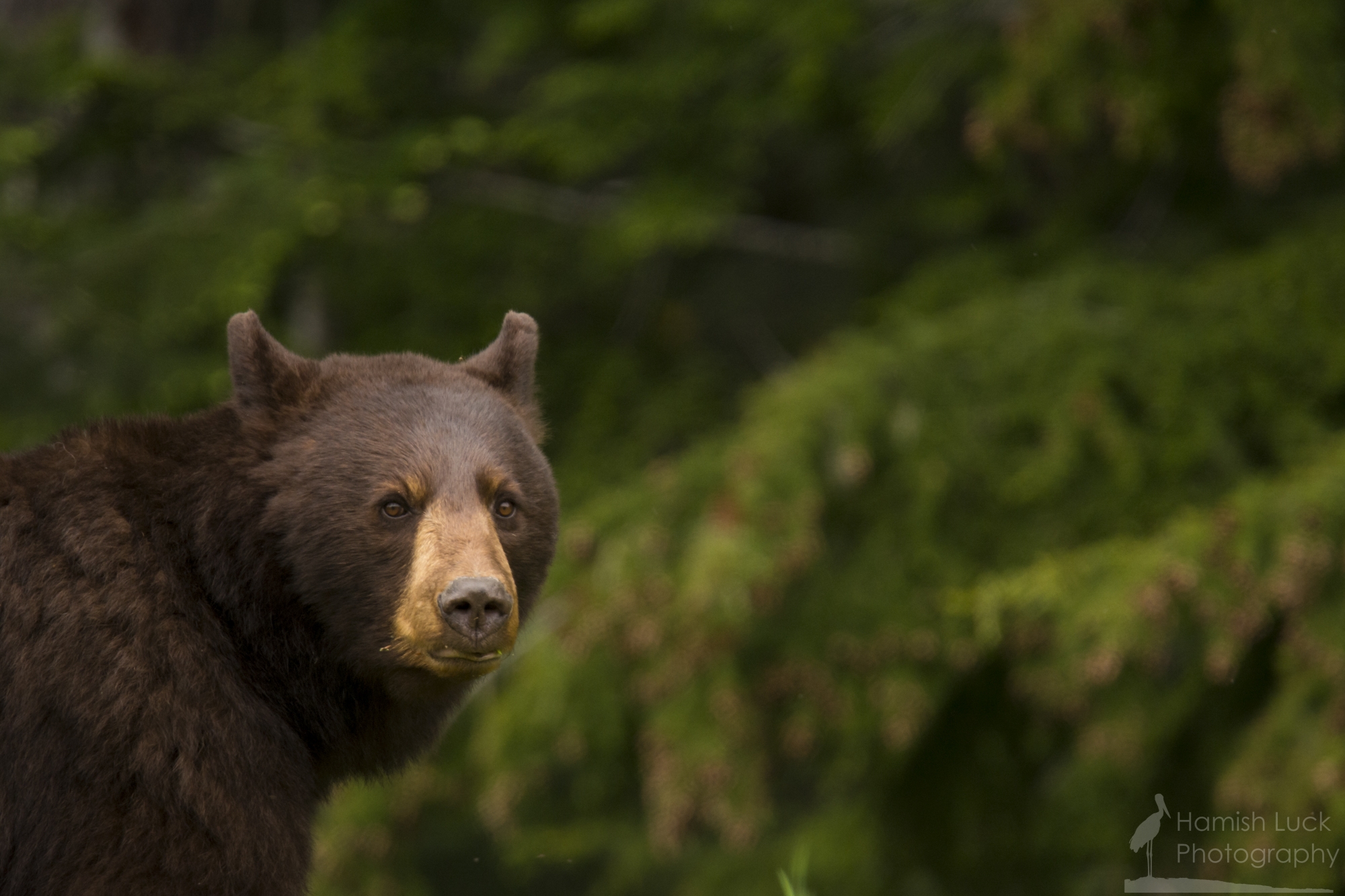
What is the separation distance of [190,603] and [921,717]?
3552mm

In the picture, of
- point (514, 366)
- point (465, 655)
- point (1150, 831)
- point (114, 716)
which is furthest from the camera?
point (1150, 831)

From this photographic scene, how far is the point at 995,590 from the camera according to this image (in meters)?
5.27

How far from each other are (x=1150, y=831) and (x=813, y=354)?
2.51 meters

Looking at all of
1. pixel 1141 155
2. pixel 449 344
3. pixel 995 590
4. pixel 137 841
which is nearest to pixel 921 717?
pixel 995 590

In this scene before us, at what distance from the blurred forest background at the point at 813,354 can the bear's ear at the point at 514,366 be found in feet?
5.60

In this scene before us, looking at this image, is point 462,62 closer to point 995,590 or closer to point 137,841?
point 995,590

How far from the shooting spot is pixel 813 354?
6.93m

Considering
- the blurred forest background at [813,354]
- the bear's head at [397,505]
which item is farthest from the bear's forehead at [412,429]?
the blurred forest background at [813,354]

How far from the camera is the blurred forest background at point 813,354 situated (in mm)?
5391

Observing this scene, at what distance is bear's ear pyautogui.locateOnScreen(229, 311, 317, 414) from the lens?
3.13m

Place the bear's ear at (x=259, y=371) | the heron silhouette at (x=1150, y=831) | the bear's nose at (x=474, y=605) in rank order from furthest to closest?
the heron silhouette at (x=1150, y=831), the bear's ear at (x=259, y=371), the bear's nose at (x=474, y=605)

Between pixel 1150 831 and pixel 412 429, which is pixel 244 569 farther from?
pixel 1150 831

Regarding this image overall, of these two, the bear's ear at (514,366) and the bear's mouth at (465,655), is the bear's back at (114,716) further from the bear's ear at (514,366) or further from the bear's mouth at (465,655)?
the bear's ear at (514,366)

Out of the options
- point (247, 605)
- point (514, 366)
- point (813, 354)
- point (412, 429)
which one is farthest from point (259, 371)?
point (813, 354)
